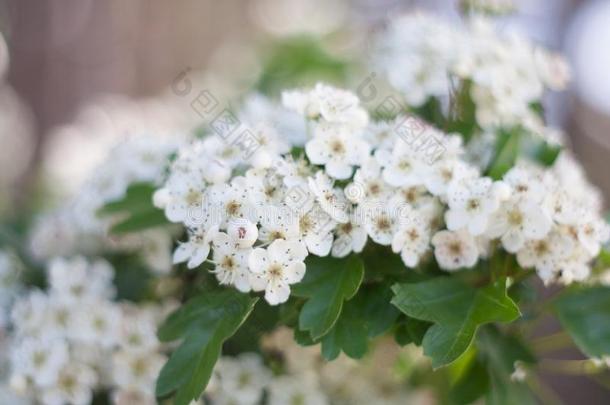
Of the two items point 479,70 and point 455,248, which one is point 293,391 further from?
point 479,70

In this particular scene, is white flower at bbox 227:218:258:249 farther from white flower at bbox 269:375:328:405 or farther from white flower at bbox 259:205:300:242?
white flower at bbox 269:375:328:405

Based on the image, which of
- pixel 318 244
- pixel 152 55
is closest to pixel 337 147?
pixel 318 244

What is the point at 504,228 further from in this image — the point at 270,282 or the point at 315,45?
the point at 315,45

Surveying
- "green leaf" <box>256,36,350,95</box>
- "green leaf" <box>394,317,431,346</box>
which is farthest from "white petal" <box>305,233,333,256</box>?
"green leaf" <box>256,36,350,95</box>

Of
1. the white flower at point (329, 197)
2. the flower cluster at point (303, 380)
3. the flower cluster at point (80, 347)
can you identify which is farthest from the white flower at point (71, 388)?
the white flower at point (329, 197)

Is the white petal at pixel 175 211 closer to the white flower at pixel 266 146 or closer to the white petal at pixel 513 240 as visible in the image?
the white flower at pixel 266 146

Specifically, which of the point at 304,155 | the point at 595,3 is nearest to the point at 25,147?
the point at 304,155
